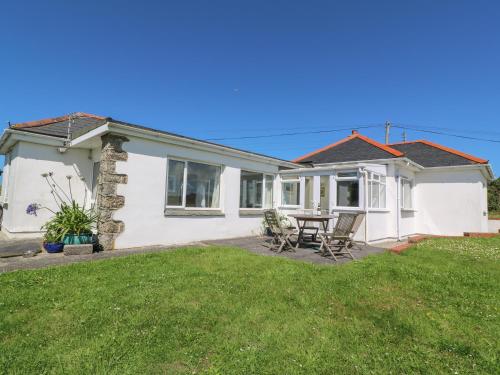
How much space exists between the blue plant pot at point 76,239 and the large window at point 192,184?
2.41 m

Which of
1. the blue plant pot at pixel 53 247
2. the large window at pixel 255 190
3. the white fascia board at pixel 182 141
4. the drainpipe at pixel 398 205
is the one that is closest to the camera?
the blue plant pot at pixel 53 247

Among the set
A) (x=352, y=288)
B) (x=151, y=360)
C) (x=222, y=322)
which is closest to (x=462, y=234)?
(x=352, y=288)

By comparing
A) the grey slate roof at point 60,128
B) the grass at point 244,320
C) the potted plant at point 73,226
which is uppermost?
the grey slate roof at point 60,128

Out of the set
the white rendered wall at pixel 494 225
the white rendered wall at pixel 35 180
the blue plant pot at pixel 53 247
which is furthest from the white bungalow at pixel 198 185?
the white rendered wall at pixel 494 225

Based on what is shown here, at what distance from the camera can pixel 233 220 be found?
421 inches

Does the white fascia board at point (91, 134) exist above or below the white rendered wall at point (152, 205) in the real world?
above

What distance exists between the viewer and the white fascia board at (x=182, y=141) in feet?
24.9

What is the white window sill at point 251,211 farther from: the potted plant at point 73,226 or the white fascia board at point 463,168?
the white fascia board at point 463,168

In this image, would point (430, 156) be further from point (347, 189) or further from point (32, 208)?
point (32, 208)

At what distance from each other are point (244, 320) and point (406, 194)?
13939mm

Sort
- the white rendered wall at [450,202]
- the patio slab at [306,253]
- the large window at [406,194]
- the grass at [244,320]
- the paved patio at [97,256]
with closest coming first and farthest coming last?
the grass at [244,320] < the paved patio at [97,256] < the patio slab at [306,253] < the large window at [406,194] < the white rendered wall at [450,202]

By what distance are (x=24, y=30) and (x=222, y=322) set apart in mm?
13083

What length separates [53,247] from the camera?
6.82m

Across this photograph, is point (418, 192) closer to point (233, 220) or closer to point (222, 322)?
point (233, 220)
